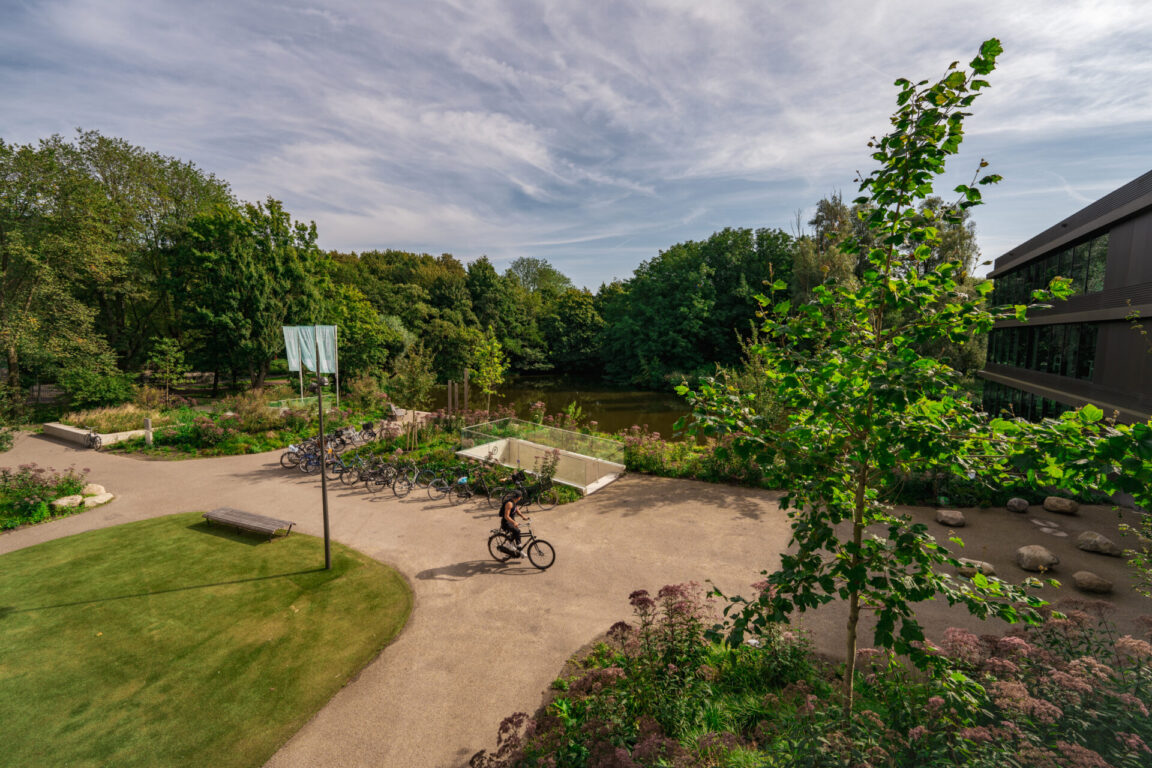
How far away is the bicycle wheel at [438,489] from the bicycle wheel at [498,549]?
12.5ft

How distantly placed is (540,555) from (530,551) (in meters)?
0.25

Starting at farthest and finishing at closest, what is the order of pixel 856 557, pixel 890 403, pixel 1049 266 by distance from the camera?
pixel 1049 266 < pixel 856 557 < pixel 890 403

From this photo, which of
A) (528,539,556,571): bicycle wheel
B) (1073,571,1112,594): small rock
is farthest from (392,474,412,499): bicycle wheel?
(1073,571,1112,594): small rock

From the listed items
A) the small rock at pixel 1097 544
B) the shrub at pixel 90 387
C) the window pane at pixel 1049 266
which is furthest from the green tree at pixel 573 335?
the small rock at pixel 1097 544

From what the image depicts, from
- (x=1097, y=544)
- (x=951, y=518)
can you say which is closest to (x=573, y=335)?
(x=951, y=518)

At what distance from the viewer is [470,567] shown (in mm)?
9734

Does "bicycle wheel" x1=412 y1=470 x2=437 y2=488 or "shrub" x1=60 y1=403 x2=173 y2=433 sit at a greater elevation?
"shrub" x1=60 y1=403 x2=173 y2=433

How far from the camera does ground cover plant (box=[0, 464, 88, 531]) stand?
38.9 ft

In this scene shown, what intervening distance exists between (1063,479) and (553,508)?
11.2m

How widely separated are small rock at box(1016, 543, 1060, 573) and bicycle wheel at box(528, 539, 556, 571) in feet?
31.7

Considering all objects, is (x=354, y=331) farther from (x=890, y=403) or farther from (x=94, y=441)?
(x=890, y=403)

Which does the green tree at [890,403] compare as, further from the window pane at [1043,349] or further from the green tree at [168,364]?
the green tree at [168,364]

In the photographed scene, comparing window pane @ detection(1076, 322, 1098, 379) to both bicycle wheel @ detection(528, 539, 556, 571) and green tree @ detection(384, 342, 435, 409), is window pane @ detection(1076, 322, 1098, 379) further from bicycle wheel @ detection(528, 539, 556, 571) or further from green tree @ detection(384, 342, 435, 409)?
green tree @ detection(384, 342, 435, 409)

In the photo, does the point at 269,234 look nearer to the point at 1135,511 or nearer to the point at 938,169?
the point at 938,169
